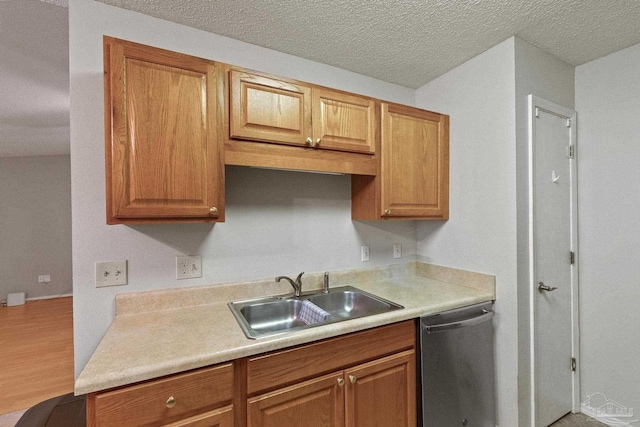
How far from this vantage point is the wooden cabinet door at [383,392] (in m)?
1.30

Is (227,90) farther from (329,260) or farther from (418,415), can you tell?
(418,415)

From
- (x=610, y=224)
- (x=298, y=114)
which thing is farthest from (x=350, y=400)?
(x=610, y=224)

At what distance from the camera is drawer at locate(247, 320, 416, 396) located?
1.12m

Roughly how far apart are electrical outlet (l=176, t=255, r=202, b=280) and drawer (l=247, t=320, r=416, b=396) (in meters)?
0.68

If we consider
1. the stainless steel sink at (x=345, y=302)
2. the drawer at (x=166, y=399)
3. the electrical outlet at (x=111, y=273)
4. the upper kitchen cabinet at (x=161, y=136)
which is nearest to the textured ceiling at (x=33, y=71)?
the upper kitchen cabinet at (x=161, y=136)

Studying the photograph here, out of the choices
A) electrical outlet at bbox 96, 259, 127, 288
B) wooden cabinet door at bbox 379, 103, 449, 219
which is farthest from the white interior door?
electrical outlet at bbox 96, 259, 127, 288

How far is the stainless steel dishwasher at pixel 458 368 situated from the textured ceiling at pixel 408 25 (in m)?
1.55

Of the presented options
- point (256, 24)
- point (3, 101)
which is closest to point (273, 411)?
point (256, 24)

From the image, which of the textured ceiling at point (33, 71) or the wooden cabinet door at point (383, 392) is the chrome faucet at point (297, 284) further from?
the textured ceiling at point (33, 71)

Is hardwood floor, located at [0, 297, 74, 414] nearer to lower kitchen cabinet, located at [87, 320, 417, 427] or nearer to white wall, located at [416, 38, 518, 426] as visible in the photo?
lower kitchen cabinet, located at [87, 320, 417, 427]

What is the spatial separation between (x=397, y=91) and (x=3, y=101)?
3.59 meters

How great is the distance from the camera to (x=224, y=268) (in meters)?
1.65

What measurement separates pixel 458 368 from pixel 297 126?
1.56 m

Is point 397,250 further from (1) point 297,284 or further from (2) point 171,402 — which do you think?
(2) point 171,402
